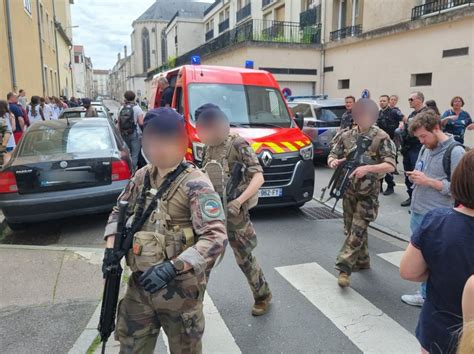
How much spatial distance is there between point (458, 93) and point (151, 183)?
40.1ft

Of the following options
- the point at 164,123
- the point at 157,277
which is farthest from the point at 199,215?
the point at 164,123

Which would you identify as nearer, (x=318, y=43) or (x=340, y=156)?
(x=340, y=156)

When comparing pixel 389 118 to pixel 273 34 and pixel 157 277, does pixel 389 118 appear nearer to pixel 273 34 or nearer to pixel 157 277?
pixel 157 277

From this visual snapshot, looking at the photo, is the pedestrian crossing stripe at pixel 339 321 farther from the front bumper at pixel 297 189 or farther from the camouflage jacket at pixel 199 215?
the front bumper at pixel 297 189

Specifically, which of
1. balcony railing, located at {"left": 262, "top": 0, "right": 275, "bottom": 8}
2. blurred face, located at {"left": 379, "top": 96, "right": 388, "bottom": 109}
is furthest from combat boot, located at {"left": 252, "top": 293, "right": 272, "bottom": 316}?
balcony railing, located at {"left": 262, "top": 0, "right": 275, "bottom": 8}

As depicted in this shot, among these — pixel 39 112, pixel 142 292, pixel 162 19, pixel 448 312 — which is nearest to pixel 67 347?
pixel 142 292

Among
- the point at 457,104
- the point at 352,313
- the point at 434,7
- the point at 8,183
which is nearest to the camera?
the point at 352,313

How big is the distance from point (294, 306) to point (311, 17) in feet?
63.0

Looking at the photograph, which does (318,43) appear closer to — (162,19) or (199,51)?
(199,51)

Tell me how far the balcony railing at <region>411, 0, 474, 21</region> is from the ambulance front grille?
9.07 meters

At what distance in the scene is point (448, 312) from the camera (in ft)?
6.07

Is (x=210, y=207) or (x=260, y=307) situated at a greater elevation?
(x=210, y=207)

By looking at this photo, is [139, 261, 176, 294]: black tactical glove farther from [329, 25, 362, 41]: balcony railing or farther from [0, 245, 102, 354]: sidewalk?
[329, 25, 362, 41]: balcony railing

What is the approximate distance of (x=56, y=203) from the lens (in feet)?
17.3
